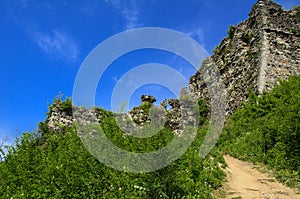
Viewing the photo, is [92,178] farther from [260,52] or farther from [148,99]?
[148,99]

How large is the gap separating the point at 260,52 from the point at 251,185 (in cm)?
1254

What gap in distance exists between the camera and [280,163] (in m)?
11.6

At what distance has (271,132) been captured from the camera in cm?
1338

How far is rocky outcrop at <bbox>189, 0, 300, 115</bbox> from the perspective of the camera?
20.1 m

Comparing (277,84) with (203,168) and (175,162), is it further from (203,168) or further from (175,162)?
(175,162)

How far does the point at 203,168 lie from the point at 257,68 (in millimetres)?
11928

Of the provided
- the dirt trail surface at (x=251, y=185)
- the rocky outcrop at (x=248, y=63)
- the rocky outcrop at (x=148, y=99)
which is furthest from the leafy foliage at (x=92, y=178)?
the rocky outcrop at (x=148, y=99)

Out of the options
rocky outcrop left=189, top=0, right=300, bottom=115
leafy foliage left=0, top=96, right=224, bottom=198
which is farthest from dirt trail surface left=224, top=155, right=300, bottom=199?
rocky outcrop left=189, top=0, right=300, bottom=115

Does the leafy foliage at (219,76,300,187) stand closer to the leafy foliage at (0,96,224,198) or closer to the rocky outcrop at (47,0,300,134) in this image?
the rocky outcrop at (47,0,300,134)

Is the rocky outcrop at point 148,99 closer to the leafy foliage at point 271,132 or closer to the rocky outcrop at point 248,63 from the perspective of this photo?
the rocky outcrop at point 248,63

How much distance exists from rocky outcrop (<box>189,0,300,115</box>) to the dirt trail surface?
28.7ft

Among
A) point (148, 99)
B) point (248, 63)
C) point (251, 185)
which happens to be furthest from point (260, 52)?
point (251, 185)

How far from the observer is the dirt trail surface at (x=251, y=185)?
897 cm

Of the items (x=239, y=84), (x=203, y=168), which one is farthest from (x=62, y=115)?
(x=203, y=168)
